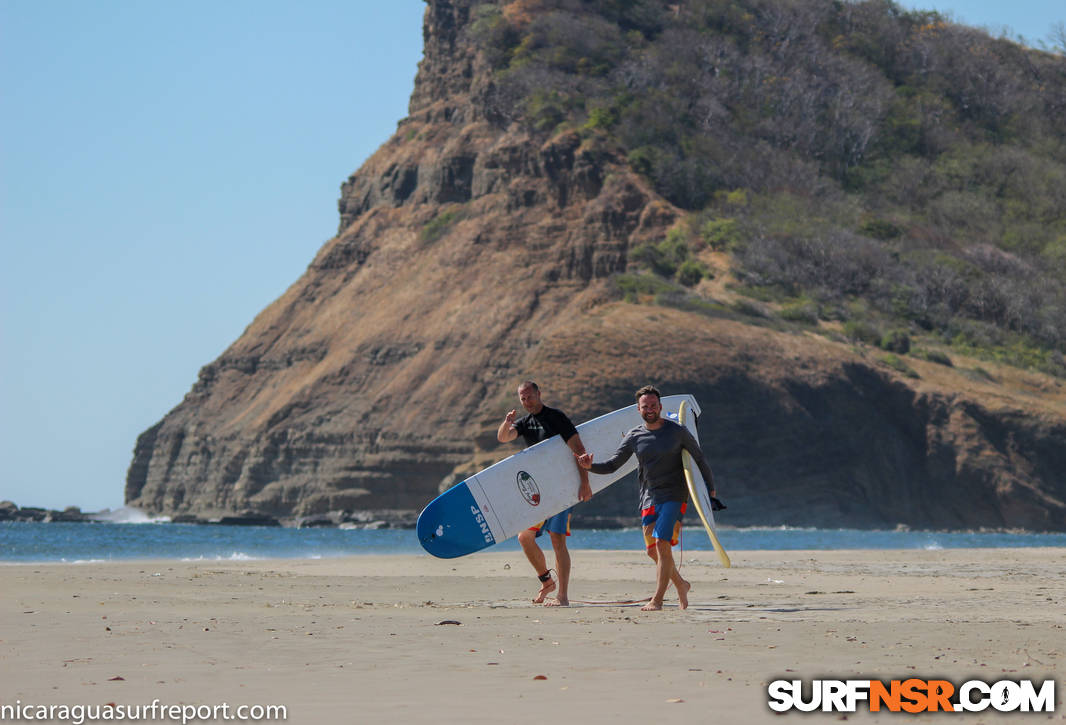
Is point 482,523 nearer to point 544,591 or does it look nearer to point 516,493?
point 516,493

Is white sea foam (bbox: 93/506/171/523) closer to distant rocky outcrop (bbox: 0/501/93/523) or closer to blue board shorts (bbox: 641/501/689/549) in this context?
distant rocky outcrop (bbox: 0/501/93/523)

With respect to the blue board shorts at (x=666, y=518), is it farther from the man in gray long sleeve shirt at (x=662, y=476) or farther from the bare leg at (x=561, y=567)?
the bare leg at (x=561, y=567)

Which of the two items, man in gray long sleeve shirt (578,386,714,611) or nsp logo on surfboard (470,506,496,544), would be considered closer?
man in gray long sleeve shirt (578,386,714,611)

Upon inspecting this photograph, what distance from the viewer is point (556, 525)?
440 inches

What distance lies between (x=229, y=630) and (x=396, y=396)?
203 ft

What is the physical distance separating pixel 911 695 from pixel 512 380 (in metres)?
60.1

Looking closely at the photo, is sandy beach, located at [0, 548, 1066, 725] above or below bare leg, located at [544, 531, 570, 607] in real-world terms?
below

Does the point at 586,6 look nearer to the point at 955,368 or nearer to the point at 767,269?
the point at 767,269

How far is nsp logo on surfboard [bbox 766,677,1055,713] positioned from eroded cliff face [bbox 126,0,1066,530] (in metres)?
53.0

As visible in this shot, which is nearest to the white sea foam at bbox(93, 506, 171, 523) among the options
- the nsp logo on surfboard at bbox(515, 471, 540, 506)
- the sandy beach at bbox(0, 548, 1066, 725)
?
the sandy beach at bbox(0, 548, 1066, 725)

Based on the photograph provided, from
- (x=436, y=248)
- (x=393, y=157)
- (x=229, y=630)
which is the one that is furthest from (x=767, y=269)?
(x=229, y=630)

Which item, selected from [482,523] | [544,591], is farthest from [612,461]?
[482,523]

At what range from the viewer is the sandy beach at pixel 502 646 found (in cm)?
568

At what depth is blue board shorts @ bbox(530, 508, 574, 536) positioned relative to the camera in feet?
36.6
